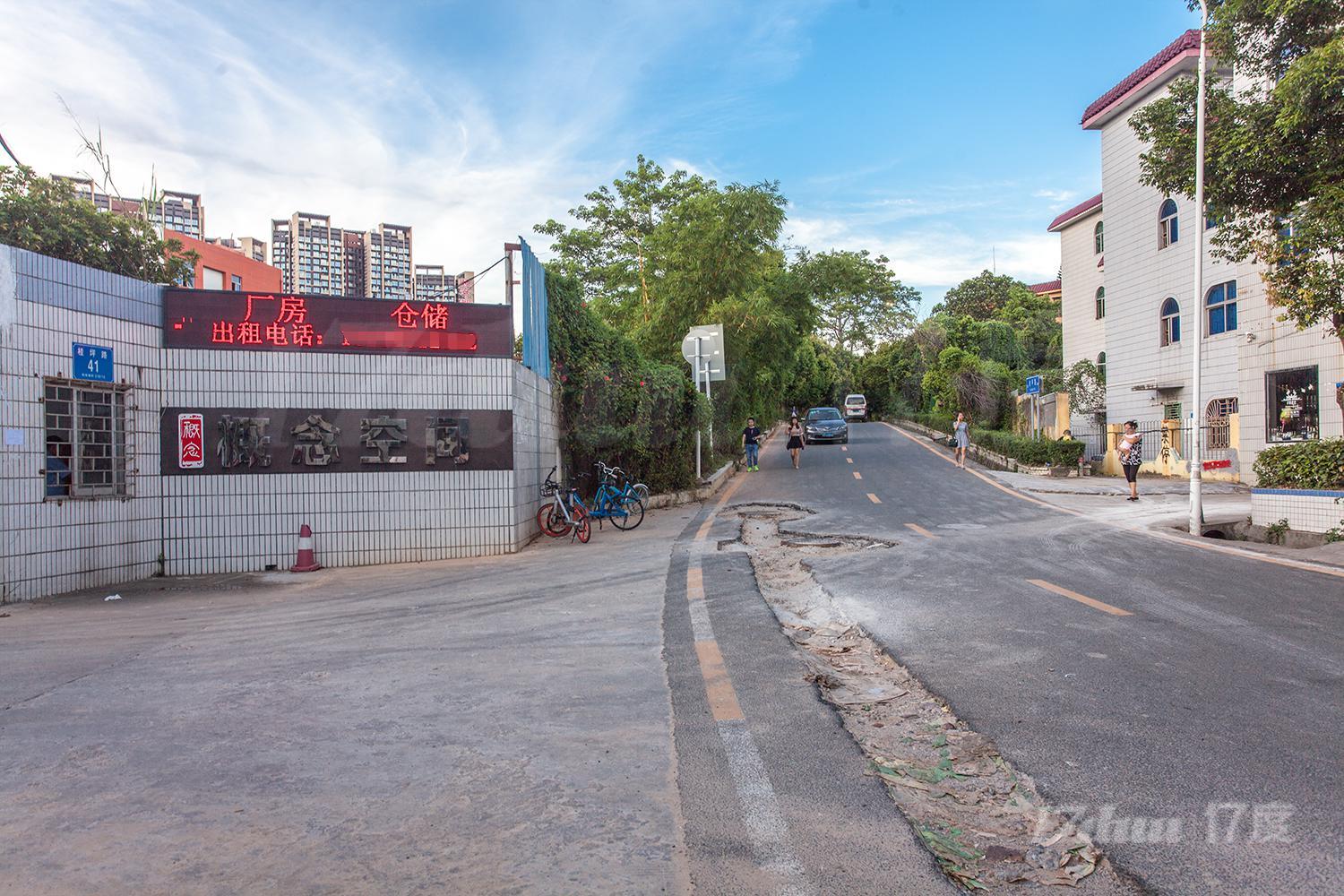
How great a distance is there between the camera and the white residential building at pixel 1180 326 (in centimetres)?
1986

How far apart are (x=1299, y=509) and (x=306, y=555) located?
13461mm

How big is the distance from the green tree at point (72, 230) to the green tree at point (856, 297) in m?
20.9

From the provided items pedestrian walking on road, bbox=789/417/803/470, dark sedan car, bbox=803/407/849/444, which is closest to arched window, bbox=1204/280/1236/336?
pedestrian walking on road, bbox=789/417/803/470

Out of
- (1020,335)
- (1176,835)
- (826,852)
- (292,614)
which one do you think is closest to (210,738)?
(826,852)

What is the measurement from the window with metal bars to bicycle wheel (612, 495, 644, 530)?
7.32 meters

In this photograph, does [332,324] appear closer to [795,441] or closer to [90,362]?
[90,362]

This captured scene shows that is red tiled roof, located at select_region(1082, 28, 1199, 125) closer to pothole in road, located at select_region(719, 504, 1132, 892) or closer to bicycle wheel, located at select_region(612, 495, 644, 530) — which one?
bicycle wheel, located at select_region(612, 495, 644, 530)

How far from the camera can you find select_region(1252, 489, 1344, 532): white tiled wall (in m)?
11.6

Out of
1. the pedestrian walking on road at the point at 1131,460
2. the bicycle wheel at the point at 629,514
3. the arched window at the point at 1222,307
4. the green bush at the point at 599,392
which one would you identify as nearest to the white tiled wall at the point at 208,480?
the bicycle wheel at the point at 629,514

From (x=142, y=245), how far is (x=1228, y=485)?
28.3 meters

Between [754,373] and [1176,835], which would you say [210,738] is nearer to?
[1176,835]

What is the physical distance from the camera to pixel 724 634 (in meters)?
6.53

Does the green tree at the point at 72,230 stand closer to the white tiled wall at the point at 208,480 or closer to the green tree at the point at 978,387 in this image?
the white tiled wall at the point at 208,480

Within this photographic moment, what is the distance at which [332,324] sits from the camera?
1116cm
